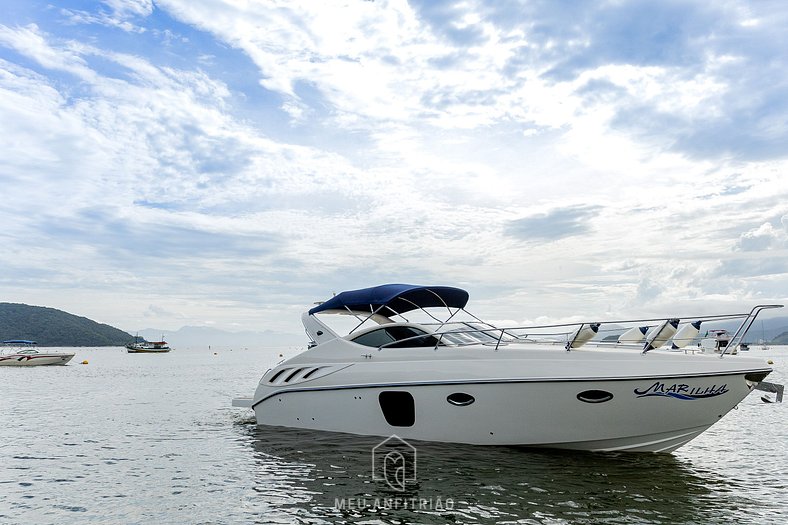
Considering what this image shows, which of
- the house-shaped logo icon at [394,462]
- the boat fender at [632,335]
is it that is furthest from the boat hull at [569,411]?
the boat fender at [632,335]

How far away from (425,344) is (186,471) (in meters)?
5.42

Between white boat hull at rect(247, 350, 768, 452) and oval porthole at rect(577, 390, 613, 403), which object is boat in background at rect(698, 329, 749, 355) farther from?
oval porthole at rect(577, 390, 613, 403)

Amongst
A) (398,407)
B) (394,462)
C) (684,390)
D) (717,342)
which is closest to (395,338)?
(398,407)

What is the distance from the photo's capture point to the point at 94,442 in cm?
1474

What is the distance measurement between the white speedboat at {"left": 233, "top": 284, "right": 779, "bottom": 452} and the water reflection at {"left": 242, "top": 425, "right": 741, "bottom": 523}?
1.42 feet

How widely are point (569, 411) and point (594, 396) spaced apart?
0.56 m

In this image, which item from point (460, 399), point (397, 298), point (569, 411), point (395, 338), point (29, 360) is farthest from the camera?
point (29, 360)

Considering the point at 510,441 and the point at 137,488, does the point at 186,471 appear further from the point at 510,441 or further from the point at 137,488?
the point at 510,441

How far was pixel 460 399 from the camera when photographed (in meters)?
11.4

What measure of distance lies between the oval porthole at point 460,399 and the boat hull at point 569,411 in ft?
0.09

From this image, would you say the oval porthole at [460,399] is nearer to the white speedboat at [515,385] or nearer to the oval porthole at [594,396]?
the white speedboat at [515,385]

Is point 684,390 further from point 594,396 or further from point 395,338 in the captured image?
point 395,338

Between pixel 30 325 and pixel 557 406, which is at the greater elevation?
pixel 30 325

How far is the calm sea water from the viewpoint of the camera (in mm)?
8492
